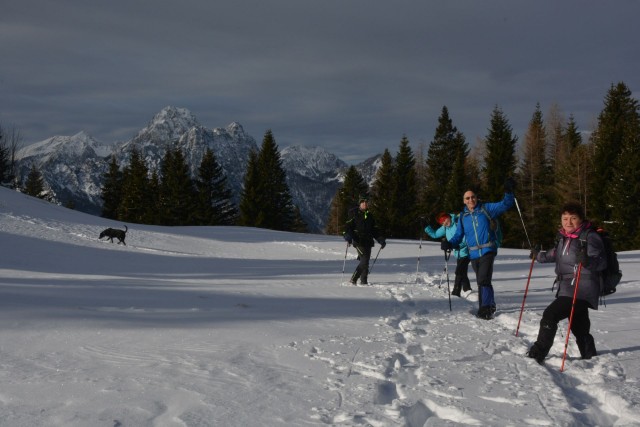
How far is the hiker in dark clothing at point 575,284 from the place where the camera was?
5.07 metres

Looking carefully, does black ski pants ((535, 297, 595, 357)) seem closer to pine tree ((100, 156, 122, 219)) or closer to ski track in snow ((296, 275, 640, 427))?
ski track in snow ((296, 275, 640, 427))

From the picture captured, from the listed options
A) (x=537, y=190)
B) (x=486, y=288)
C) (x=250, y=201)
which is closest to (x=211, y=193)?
(x=250, y=201)

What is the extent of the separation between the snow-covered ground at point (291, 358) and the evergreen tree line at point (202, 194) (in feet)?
123

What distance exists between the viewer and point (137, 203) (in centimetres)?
4809

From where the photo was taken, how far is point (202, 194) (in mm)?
48031

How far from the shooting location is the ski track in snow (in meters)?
3.49

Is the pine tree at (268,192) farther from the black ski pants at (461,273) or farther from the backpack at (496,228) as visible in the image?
the backpack at (496,228)

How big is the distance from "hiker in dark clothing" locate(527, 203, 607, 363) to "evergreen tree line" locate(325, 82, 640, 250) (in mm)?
26109

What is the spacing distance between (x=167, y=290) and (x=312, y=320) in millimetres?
3369

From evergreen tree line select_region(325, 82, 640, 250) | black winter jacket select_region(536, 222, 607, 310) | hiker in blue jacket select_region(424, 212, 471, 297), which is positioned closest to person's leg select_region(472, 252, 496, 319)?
hiker in blue jacket select_region(424, 212, 471, 297)

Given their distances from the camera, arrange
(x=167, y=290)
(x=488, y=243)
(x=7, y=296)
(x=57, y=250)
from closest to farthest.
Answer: (x=7, y=296)
(x=488, y=243)
(x=167, y=290)
(x=57, y=250)

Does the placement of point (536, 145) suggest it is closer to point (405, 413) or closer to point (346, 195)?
point (346, 195)

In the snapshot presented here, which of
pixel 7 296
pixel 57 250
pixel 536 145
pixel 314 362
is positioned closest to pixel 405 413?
pixel 314 362

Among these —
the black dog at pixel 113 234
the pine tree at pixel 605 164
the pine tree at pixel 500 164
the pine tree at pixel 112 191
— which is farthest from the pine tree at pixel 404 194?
the black dog at pixel 113 234
